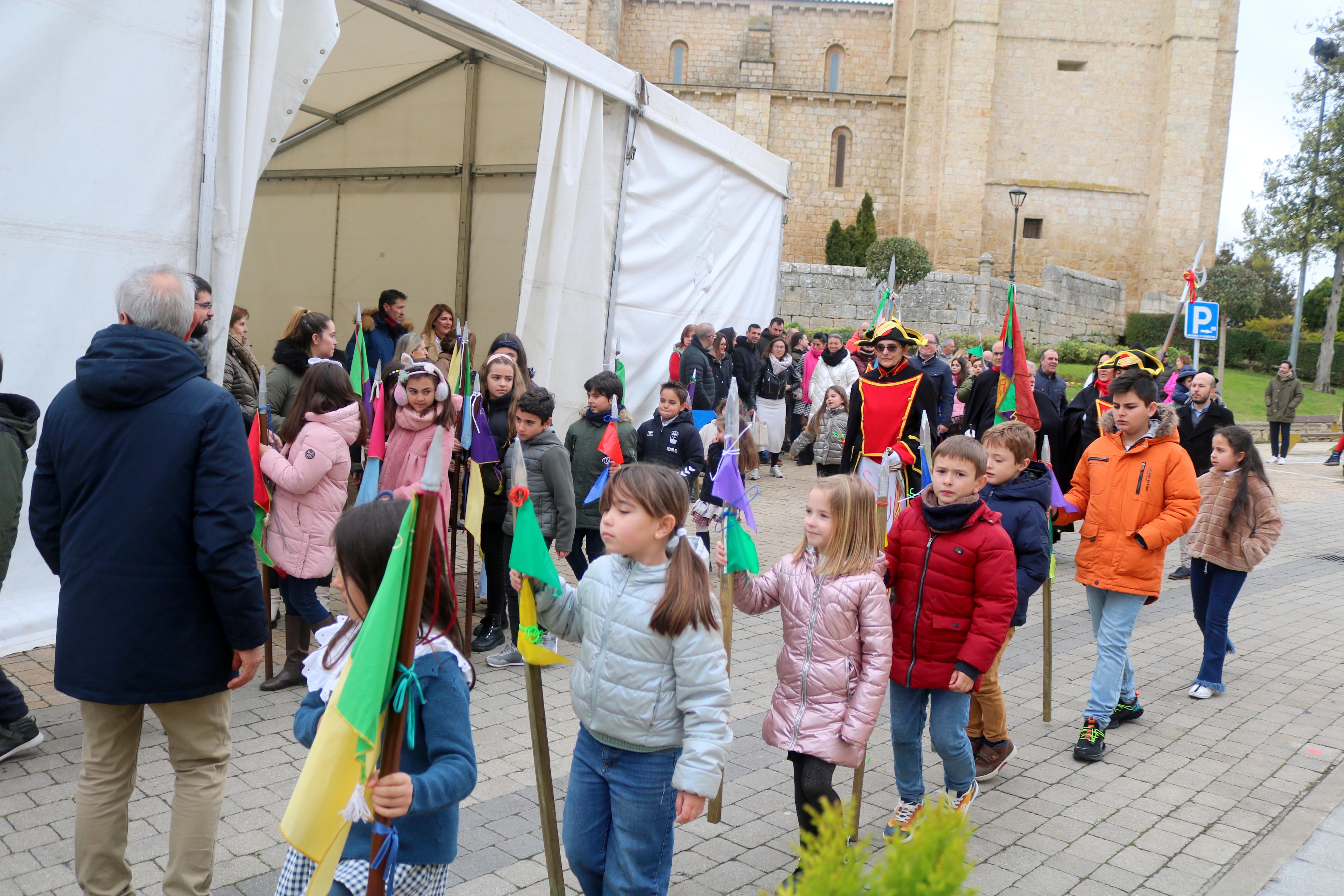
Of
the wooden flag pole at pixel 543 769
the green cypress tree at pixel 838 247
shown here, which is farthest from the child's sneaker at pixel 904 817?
the green cypress tree at pixel 838 247

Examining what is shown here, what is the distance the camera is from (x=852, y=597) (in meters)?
A: 3.42

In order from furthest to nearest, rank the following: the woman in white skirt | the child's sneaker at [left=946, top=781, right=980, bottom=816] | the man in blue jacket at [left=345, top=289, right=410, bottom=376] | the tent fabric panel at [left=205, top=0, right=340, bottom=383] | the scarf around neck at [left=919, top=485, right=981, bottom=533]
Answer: the woman in white skirt < the man in blue jacket at [left=345, top=289, right=410, bottom=376] < the tent fabric panel at [left=205, top=0, right=340, bottom=383] < the child's sneaker at [left=946, top=781, right=980, bottom=816] < the scarf around neck at [left=919, top=485, right=981, bottom=533]

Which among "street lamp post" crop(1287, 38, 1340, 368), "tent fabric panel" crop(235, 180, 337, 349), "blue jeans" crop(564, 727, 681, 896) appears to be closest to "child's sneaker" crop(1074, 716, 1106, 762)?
"blue jeans" crop(564, 727, 681, 896)

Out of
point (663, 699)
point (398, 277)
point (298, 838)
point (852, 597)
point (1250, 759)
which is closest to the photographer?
point (298, 838)

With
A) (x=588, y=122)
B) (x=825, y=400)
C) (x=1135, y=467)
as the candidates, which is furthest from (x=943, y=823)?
(x=825, y=400)

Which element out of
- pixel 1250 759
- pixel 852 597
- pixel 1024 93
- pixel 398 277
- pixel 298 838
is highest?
pixel 1024 93

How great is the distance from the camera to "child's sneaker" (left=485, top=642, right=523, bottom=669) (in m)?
5.83

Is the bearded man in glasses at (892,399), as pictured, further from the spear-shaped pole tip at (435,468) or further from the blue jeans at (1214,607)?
the spear-shaped pole tip at (435,468)

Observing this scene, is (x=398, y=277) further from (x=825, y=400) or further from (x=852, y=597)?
(x=852, y=597)

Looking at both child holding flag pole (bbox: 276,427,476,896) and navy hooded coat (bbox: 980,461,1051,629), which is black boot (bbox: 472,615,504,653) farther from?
child holding flag pole (bbox: 276,427,476,896)

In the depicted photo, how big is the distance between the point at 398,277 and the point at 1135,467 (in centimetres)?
950

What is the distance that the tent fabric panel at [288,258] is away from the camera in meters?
12.5

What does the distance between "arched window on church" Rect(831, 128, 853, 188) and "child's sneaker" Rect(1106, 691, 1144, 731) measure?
36908 millimetres

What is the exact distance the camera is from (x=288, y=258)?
1270 centimetres
